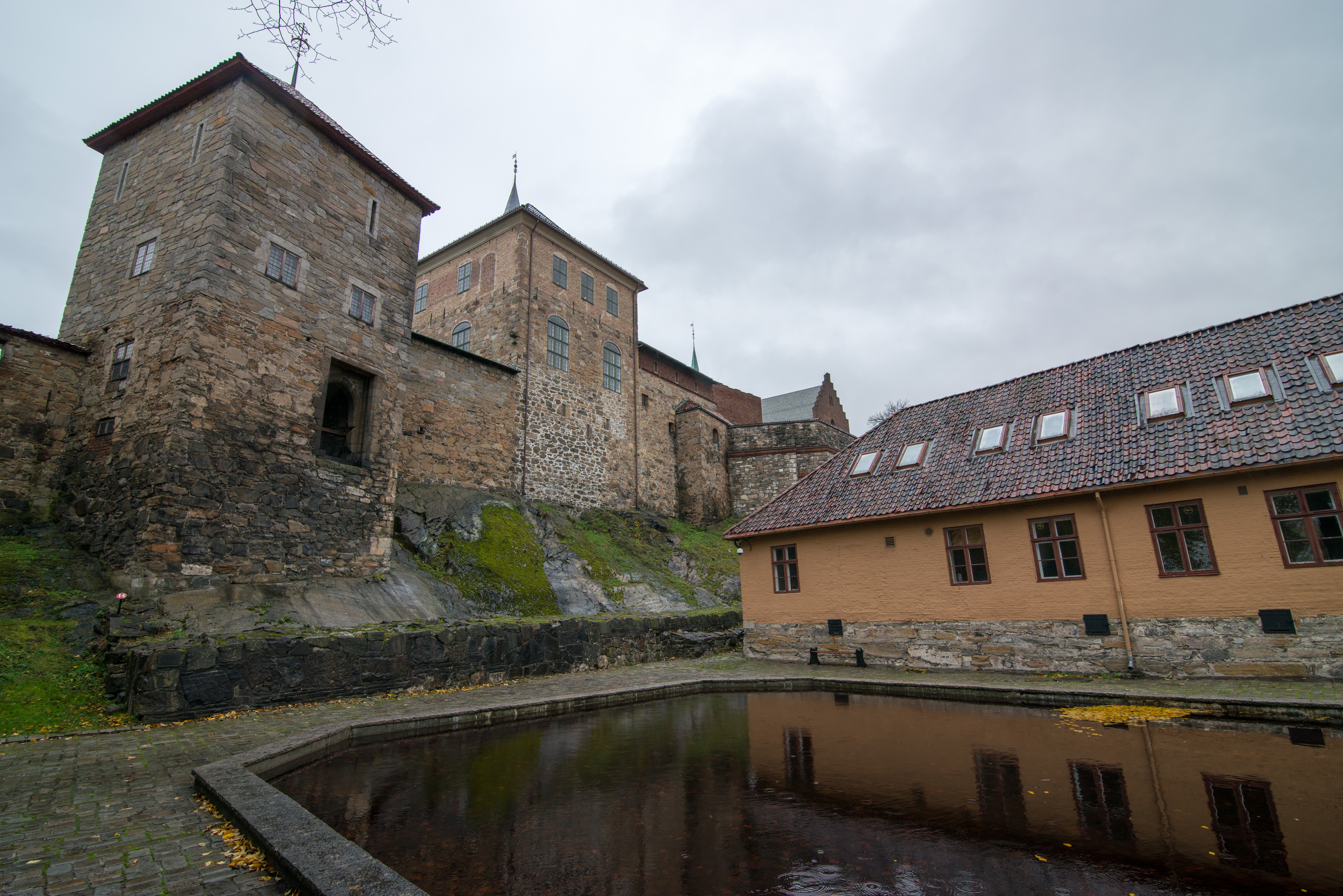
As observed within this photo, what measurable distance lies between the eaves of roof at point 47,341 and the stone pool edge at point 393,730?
9.91m

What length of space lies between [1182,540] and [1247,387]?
300cm

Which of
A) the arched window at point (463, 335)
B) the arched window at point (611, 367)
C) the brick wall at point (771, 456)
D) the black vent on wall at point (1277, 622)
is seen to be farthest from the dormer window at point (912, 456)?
the arched window at point (463, 335)

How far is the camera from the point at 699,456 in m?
28.4

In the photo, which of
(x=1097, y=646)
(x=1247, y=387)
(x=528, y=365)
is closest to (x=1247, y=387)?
(x=1247, y=387)

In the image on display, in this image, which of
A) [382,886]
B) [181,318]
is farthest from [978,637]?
[181,318]

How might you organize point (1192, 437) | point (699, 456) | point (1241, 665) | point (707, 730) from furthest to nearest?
point (699, 456) < point (1192, 437) < point (1241, 665) < point (707, 730)

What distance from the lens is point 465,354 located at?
18.6m

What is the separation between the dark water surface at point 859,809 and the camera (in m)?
3.23

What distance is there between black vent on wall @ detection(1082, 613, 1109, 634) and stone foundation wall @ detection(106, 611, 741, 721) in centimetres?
845

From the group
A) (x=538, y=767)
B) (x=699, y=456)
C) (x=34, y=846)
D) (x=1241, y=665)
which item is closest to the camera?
(x=34, y=846)

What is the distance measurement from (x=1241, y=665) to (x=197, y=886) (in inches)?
468

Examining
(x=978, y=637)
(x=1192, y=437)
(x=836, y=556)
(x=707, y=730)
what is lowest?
(x=707, y=730)

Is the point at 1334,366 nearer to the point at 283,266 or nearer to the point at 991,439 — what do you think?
the point at 991,439

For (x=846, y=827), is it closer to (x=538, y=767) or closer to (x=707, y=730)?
(x=538, y=767)
